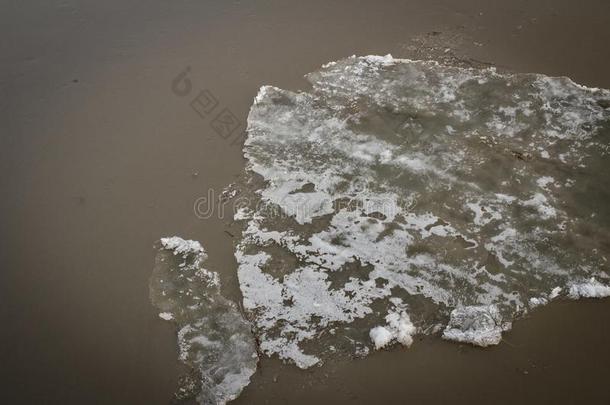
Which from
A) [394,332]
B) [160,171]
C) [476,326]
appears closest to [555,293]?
[476,326]

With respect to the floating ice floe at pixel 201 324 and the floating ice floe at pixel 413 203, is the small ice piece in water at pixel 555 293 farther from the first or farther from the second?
the floating ice floe at pixel 201 324

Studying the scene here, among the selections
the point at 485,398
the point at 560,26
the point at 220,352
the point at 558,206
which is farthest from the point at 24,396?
the point at 560,26

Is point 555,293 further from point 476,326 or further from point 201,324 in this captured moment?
point 201,324

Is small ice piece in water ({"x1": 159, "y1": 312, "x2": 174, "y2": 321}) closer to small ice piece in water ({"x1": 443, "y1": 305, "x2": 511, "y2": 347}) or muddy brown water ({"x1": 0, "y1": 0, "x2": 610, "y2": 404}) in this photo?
muddy brown water ({"x1": 0, "y1": 0, "x2": 610, "y2": 404})

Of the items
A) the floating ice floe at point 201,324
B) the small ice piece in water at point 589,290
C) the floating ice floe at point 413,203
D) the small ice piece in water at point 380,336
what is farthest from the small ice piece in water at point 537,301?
the floating ice floe at point 201,324

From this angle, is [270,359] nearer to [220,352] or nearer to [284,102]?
[220,352]

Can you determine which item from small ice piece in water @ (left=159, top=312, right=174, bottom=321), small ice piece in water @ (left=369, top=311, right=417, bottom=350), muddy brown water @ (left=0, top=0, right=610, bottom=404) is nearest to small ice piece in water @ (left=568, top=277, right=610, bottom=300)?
muddy brown water @ (left=0, top=0, right=610, bottom=404)
